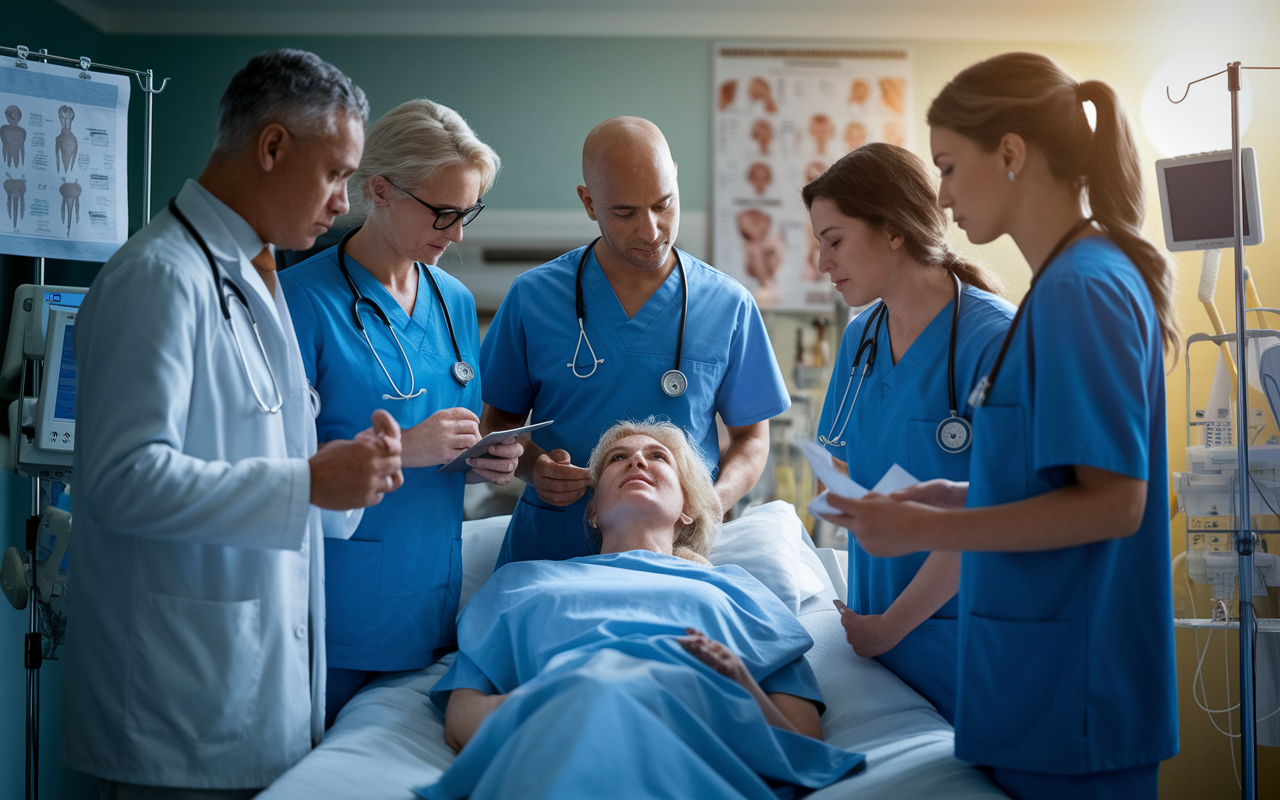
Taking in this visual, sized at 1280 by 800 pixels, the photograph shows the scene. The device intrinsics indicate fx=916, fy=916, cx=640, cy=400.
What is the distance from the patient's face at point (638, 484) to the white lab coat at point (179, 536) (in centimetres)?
77

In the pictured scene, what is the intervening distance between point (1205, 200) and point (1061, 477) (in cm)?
167

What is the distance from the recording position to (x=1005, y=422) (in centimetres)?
122

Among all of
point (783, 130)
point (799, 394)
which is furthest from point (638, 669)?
point (783, 130)

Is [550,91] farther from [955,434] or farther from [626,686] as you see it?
[626,686]

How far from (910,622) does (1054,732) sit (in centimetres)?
48

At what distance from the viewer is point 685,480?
6.89ft

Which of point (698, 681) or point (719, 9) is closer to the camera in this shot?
point (698, 681)

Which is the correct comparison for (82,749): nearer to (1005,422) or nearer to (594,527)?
(594,527)

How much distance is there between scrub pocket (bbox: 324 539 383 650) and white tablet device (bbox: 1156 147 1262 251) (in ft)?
7.14

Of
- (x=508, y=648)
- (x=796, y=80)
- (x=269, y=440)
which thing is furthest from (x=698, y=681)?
(x=796, y=80)

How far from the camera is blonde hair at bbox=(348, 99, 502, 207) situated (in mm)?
1793

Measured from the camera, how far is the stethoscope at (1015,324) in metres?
1.21

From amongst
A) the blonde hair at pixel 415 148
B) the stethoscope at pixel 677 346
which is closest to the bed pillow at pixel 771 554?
the stethoscope at pixel 677 346

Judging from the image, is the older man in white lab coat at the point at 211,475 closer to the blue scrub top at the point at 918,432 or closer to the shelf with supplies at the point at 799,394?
the blue scrub top at the point at 918,432
